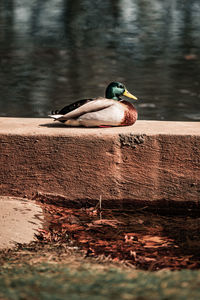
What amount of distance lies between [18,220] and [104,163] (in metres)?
0.84

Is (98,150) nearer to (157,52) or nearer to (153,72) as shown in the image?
(153,72)

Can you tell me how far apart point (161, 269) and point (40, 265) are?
732 mm

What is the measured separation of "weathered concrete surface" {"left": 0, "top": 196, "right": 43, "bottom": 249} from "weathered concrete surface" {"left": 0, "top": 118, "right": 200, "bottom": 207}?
8.6 inches

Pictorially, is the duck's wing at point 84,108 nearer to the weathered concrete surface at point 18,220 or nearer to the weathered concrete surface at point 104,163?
the weathered concrete surface at point 104,163

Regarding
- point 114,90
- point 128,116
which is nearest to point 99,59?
point 114,90

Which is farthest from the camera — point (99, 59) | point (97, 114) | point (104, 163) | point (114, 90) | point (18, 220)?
point (99, 59)

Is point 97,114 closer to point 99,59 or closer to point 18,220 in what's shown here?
point 18,220

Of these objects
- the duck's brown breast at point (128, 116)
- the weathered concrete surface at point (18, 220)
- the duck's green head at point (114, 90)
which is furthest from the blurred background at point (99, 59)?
the weathered concrete surface at point (18, 220)

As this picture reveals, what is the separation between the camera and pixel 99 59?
1622 centimetres

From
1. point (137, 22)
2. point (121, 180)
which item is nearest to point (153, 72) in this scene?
point (121, 180)

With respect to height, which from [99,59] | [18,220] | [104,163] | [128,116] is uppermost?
[128,116]

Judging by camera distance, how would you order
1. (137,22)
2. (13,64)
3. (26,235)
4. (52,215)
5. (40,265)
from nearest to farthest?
(40,265), (26,235), (52,215), (13,64), (137,22)

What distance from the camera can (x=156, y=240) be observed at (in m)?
4.01

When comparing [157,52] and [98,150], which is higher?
[98,150]
